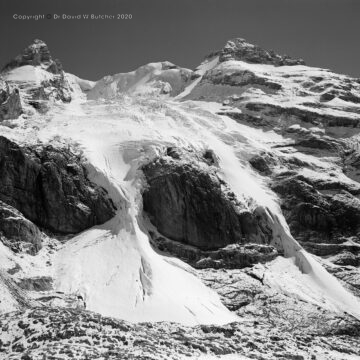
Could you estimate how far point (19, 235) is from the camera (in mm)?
77500

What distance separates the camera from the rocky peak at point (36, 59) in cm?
15750

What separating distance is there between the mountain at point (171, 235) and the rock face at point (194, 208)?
19 centimetres

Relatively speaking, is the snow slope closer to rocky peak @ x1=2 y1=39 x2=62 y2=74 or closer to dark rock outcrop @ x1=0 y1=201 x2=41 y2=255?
rocky peak @ x1=2 y1=39 x2=62 y2=74

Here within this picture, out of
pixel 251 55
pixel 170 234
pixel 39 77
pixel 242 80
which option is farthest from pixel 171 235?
pixel 251 55

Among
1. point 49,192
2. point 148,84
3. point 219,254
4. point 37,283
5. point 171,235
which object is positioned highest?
point 148,84

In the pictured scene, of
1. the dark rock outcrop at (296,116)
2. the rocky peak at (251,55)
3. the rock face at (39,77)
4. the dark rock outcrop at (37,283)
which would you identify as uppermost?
the rocky peak at (251,55)

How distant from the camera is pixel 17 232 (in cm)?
7744

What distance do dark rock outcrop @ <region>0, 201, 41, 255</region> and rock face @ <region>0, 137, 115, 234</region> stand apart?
5.65 metres

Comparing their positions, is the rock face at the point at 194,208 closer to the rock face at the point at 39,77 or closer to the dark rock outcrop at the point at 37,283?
the dark rock outcrop at the point at 37,283

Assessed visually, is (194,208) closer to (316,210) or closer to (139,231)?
(139,231)

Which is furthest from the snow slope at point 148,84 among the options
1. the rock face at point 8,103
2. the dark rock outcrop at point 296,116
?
the rock face at point 8,103

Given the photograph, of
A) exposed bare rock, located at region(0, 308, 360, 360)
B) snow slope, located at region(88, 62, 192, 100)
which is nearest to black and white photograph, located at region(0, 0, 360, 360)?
exposed bare rock, located at region(0, 308, 360, 360)

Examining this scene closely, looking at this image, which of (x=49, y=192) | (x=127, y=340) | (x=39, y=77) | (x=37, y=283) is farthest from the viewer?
(x=39, y=77)

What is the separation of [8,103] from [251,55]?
93.8m
